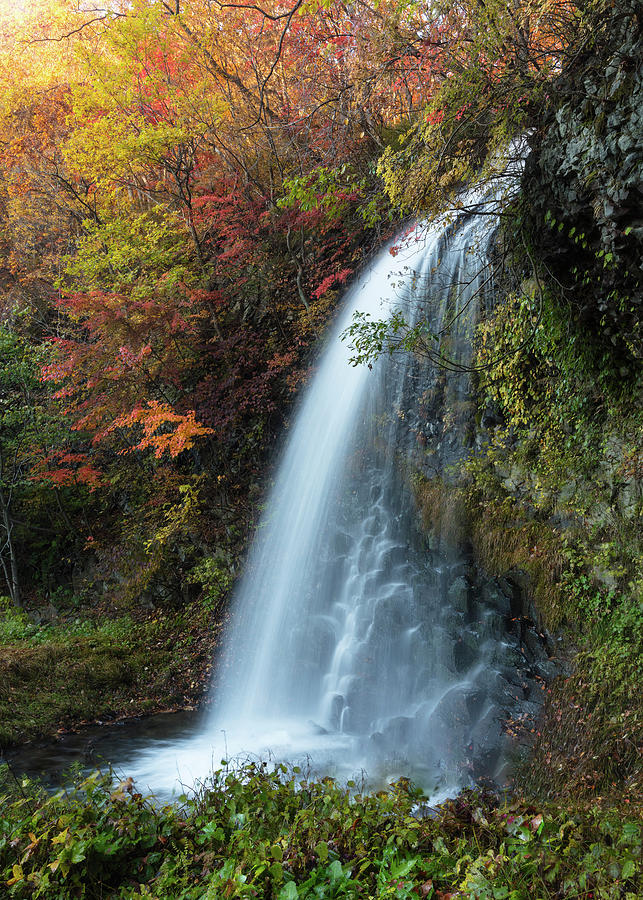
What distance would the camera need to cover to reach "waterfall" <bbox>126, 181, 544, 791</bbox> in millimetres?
5441

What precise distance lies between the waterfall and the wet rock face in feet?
3.02

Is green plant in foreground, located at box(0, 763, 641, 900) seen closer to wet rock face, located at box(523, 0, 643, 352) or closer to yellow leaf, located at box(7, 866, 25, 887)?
yellow leaf, located at box(7, 866, 25, 887)

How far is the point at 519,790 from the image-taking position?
4.32 metres

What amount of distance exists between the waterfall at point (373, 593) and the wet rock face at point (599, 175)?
92 cm

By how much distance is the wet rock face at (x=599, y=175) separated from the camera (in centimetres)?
391

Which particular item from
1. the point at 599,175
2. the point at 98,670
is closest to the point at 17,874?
the point at 98,670

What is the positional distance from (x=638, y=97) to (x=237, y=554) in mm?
7656

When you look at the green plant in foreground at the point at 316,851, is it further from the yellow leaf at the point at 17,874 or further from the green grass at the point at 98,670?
the green grass at the point at 98,670

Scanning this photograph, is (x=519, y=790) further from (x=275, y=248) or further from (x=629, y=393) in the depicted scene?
(x=275, y=248)

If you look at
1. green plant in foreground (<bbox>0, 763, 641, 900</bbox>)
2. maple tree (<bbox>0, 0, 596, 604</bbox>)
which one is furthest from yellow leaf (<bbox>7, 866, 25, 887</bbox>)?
maple tree (<bbox>0, 0, 596, 604</bbox>)

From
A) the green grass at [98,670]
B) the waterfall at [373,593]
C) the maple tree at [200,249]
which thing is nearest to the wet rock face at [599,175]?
the waterfall at [373,593]

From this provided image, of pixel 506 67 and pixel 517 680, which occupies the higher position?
pixel 506 67

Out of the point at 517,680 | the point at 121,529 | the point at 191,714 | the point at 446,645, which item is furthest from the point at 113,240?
the point at 517,680

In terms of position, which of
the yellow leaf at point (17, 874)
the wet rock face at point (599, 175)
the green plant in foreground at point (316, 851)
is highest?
the wet rock face at point (599, 175)
